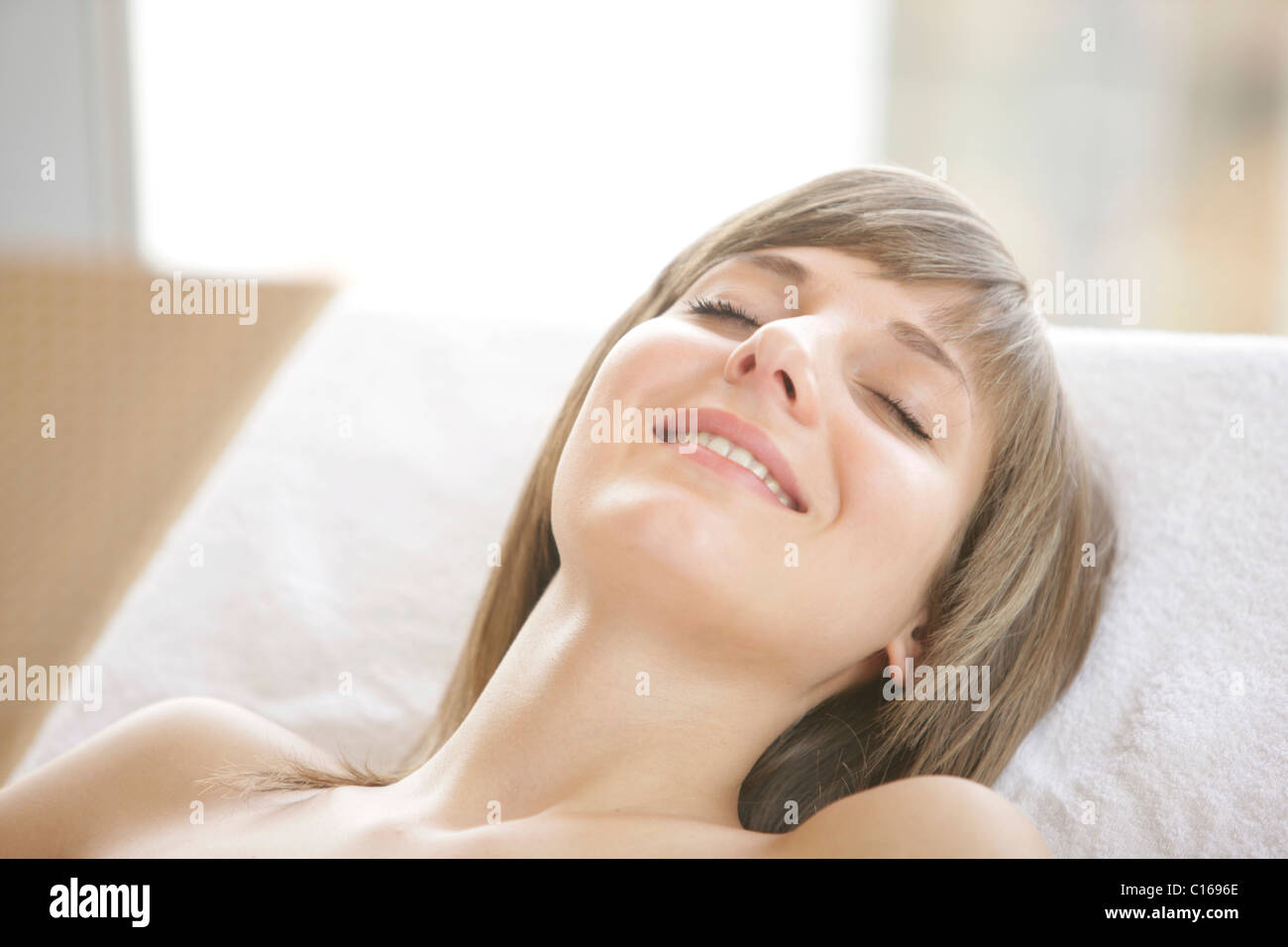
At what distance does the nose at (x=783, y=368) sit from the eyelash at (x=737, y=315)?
3.1 inches

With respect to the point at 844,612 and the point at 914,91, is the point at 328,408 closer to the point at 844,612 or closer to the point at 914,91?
the point at 844,612

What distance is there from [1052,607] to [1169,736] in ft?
0.47

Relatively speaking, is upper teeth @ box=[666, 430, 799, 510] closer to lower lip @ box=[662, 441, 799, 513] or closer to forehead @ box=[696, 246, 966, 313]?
lower lip @ box=[662, 441, 799, 513]

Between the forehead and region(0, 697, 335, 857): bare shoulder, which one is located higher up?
the forehead

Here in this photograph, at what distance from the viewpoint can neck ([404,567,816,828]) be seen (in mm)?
780

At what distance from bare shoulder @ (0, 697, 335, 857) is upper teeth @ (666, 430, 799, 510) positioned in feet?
1.54

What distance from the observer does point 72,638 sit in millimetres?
1346

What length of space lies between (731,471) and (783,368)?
85mm

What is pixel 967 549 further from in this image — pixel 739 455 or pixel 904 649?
pixel 739 455

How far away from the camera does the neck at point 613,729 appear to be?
30.7 inches
